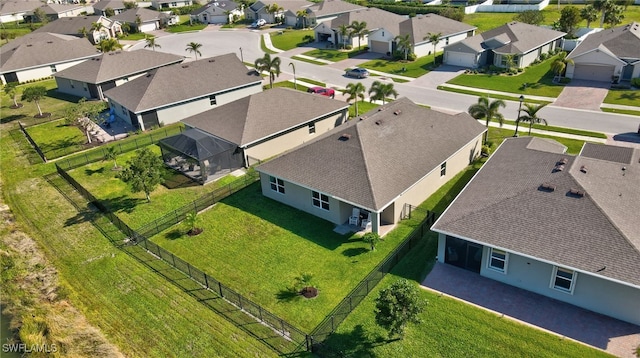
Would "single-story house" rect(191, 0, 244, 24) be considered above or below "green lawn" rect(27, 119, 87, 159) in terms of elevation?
above

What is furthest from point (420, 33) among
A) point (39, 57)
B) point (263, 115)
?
point (39, 57)

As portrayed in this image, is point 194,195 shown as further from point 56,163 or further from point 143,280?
point 56,163

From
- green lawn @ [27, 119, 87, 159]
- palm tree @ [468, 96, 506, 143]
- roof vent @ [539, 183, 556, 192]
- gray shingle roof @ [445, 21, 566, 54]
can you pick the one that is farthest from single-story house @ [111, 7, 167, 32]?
roof vent @ [539, 183, 556, 192]

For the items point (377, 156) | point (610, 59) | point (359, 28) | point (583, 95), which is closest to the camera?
point (377, 156)

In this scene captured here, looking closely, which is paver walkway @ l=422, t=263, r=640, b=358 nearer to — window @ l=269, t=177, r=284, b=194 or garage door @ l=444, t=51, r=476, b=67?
window @ l=269, t=177, r=284, b=194

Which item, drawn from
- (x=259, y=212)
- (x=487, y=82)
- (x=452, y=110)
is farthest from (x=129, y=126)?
(x=487, y=82)

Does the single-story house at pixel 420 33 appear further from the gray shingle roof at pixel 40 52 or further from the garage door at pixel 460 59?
the gray shingle roof at pixel 40 52

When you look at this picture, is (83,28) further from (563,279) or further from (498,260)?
(563,279)
